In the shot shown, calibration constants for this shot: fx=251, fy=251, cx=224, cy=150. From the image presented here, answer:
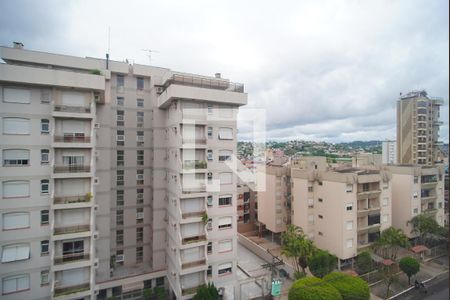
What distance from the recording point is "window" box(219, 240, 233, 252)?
32.1 feet

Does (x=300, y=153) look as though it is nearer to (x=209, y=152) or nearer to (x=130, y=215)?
(x=209, y=152)

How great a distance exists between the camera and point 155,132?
10.5 meters

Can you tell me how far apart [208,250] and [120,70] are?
8.00 metres

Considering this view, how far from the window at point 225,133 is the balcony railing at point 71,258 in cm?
600

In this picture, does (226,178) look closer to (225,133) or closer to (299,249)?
(225,133)

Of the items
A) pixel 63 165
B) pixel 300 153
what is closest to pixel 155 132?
pixel 63 165

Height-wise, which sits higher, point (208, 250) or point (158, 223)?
point (158, 223)

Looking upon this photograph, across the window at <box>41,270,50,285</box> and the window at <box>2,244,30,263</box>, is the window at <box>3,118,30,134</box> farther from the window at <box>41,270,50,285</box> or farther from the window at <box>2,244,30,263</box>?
the window at <box>41,270,50,285</box>

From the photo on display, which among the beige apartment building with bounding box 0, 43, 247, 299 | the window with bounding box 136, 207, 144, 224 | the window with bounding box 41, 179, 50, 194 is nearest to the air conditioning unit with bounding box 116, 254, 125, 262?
the beige apartment building with bounding box 0, 43, 247, 299

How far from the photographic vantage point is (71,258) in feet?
25.6

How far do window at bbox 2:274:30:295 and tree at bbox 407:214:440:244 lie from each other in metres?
16.4

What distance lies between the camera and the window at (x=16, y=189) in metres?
7.20

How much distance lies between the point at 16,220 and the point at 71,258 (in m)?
1.91

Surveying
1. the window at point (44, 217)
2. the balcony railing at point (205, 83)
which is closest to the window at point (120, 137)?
the balcony railing at point (205, 83)
